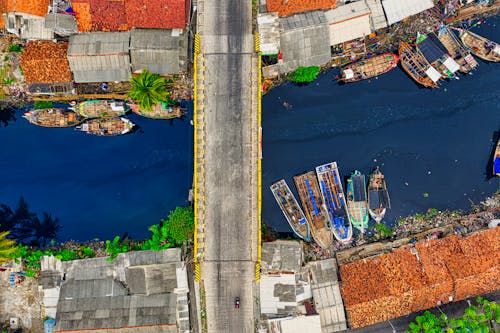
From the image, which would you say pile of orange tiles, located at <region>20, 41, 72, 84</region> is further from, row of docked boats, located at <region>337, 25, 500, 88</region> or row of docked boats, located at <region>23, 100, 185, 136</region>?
row of docked boats, located at <region>337, 25, 500, 88</region>

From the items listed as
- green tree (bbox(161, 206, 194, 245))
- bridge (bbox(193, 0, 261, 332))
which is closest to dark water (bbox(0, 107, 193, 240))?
green tree (bbox(161, 206, 194, 245))

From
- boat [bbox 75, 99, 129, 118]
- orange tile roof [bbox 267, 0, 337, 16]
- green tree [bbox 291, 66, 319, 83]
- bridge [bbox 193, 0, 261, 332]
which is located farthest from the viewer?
boat [bbox 75, 99, 129, 118]

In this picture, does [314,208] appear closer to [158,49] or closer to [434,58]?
[434,58]

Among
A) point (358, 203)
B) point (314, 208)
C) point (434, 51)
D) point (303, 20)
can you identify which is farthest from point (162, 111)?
point (434, 51)

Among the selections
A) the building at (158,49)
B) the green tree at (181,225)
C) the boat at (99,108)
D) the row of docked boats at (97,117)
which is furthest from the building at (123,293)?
the building at (158,49)

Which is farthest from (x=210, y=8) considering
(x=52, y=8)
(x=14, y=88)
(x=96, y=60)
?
(x=14, y=88)
